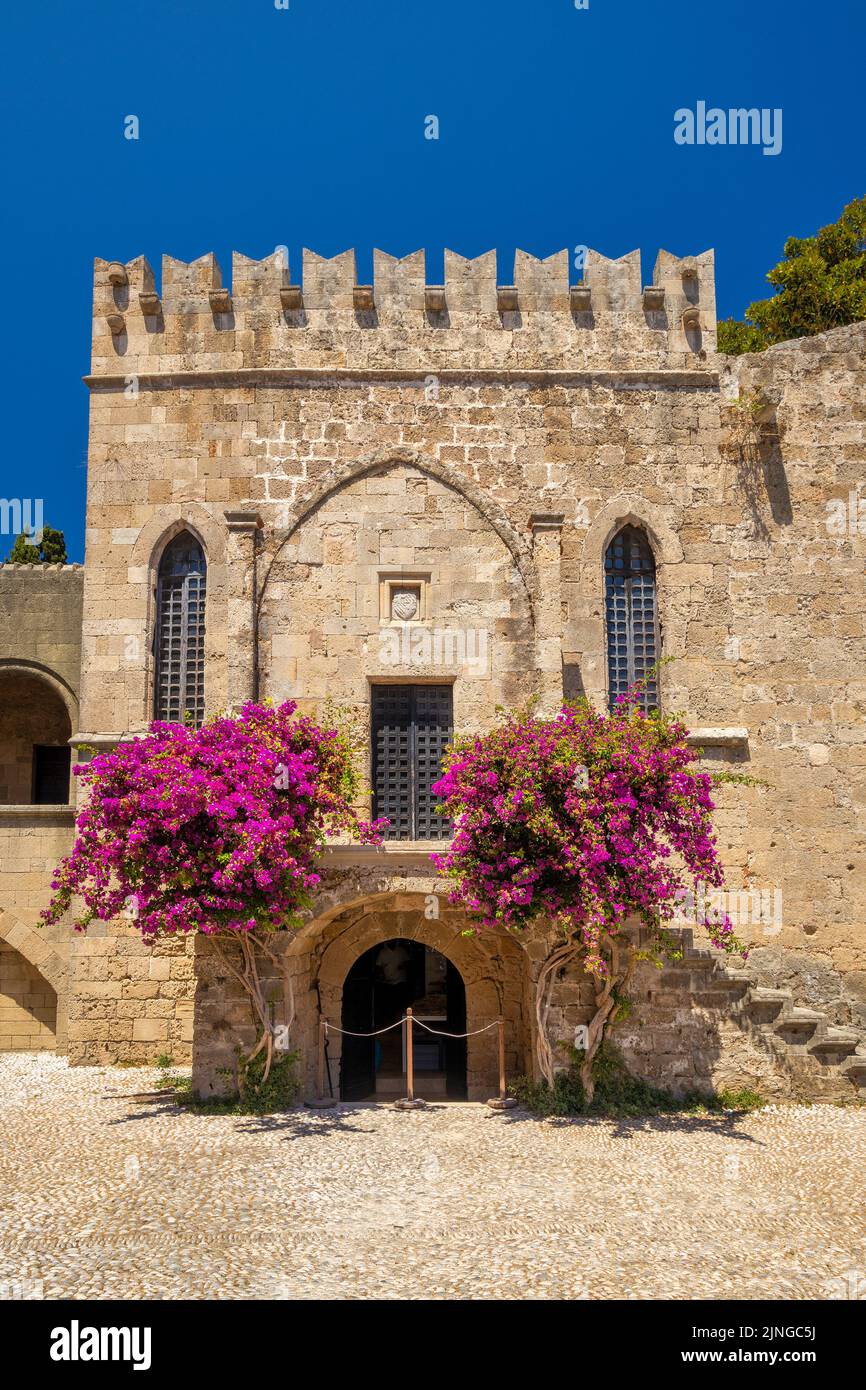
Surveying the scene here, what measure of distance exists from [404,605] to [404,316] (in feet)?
12.1

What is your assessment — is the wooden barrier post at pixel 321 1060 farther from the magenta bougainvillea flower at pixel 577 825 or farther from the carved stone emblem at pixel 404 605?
the carved stone emblem at pixel 404 605

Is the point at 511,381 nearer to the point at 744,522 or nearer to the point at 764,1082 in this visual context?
the point at 744,522

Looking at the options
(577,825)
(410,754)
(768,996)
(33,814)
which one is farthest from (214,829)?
(768,996)

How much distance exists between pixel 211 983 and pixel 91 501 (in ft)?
19.9

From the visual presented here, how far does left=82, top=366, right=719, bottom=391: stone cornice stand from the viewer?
13.3 m

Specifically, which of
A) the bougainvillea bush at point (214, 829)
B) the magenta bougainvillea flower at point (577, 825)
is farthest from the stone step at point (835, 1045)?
the bougainvillea bush at point (214, 829)

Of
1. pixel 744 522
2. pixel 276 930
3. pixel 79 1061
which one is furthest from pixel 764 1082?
pixel 79 1061

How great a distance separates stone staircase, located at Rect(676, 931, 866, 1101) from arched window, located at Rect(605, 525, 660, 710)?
127 inches

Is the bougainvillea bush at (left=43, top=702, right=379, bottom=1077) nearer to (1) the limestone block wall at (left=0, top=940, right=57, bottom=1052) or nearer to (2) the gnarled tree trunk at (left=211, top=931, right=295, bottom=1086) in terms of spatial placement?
(2) the gnarled tree trunk at (left=211, top=931, right=295, bottom=1086)

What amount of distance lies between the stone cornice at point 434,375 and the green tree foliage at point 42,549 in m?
12.2

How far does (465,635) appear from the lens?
12.7 m

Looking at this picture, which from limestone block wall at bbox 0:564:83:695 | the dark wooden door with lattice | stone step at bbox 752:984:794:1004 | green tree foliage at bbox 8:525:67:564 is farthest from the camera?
green tree foliage at bbox 8:525:67:564

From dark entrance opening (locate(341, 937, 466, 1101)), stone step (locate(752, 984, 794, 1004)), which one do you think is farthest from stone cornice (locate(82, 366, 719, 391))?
stone step (locate(752, 984, 794, 1004))
